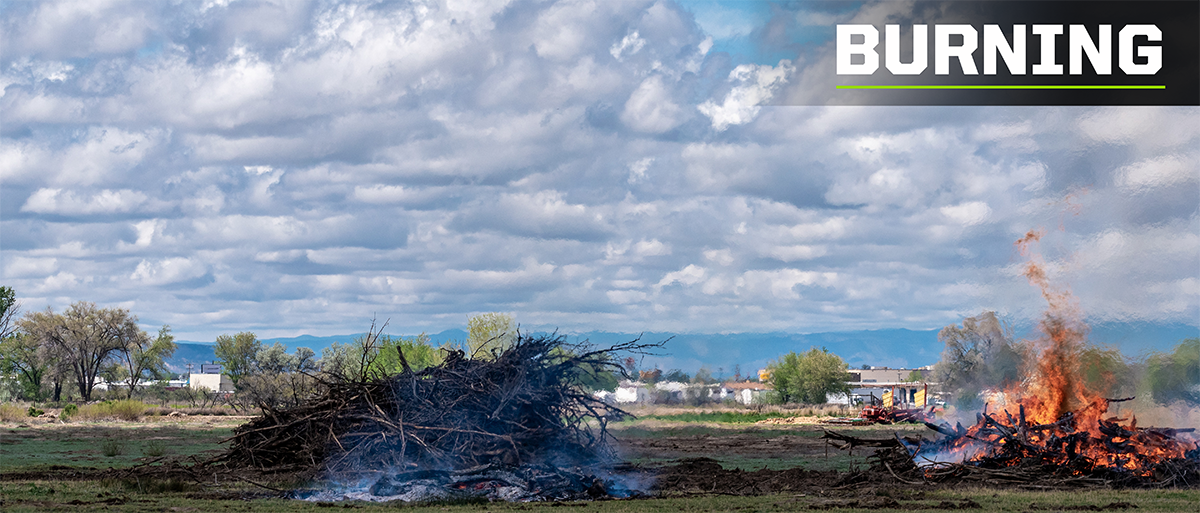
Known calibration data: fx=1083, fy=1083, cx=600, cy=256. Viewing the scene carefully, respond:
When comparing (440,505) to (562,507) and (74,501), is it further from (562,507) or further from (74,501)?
(74,501)

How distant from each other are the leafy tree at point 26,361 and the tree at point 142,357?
26.7 feet

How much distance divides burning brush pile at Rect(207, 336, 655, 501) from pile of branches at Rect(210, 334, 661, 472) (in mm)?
29

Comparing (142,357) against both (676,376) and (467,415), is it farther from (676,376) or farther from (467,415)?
(467,415)

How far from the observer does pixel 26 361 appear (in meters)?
118

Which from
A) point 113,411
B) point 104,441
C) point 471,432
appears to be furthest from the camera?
point 113,411

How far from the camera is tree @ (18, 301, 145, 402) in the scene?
116 metres

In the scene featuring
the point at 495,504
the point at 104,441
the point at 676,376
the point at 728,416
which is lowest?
the point at 728,416

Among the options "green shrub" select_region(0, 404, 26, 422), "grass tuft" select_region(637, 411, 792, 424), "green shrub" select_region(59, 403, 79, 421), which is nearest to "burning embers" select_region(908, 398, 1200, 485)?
"grass tuft" select_region(637, 411, 792, 424)

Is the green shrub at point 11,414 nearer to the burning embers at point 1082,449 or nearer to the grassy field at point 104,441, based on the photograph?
the grassy field at point 104,441

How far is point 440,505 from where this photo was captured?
24.0m

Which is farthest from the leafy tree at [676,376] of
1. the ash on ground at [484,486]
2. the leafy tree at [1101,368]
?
the ash on ground at [484,486]

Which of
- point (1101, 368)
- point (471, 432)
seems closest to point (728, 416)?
point (1101, 368)

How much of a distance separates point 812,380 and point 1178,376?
104 m

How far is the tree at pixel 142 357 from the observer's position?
393 ft
